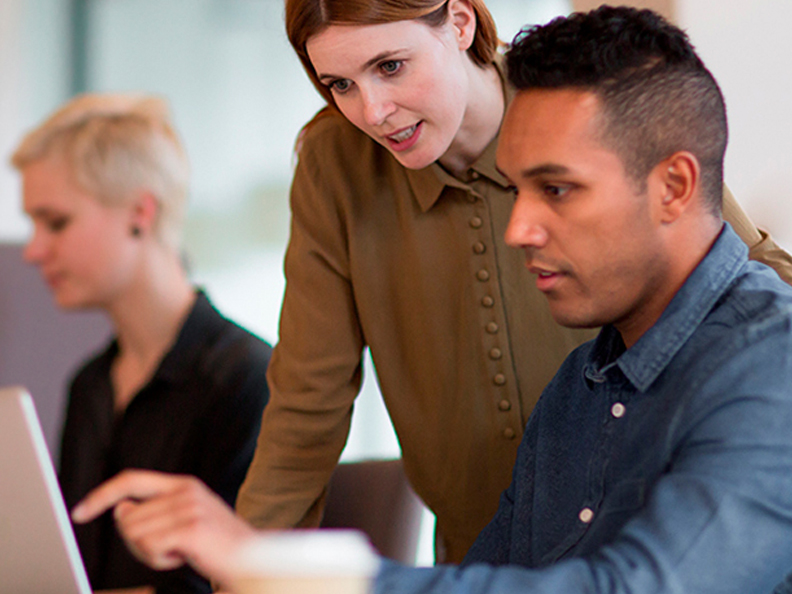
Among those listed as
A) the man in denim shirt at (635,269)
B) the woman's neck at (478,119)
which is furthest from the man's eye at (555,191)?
the woman's neck at (478,119)

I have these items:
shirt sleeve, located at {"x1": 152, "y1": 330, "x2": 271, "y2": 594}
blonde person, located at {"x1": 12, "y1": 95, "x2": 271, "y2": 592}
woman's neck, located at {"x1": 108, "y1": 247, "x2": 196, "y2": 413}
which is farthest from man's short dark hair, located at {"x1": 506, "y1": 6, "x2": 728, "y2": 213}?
woman's neck, located at {"x1": 108, "y1": 247, "x2": 196, "y2": 413}

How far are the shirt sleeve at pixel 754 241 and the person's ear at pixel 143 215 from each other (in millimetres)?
1360

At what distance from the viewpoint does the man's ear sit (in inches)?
34.9

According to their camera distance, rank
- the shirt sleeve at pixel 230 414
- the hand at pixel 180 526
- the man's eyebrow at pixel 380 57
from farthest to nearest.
Answer: 1. the shirt sleeve at pixel 230 414
2. the man's eyebrow at pixel 380 57
3. the hand at pixel 180 526

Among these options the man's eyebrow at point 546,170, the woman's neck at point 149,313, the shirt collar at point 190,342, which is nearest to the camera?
the man's eyebrow at point 546,170

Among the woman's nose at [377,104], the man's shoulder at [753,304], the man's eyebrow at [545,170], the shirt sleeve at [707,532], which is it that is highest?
the woman's nose at [377,104]

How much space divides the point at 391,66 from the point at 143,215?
116 centimetres

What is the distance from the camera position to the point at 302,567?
50cm

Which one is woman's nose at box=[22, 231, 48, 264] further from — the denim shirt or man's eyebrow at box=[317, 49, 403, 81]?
the denim shirt

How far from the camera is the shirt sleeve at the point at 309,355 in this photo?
1303mm

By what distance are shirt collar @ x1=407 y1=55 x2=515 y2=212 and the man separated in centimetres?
26

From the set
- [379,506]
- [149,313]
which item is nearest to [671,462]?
[379,506]

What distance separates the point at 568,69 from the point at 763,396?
0.37 meters

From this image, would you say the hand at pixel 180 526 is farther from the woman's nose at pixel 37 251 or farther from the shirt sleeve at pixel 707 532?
the woman's nose at pixel 37 251
